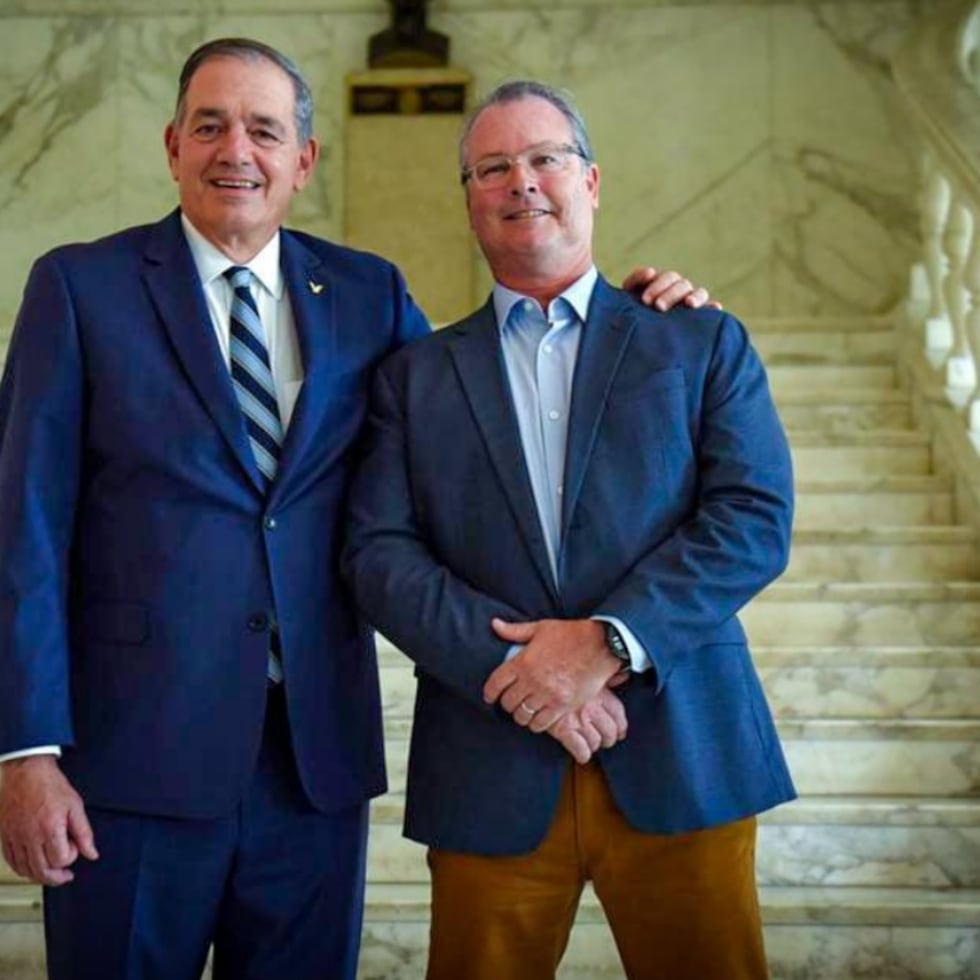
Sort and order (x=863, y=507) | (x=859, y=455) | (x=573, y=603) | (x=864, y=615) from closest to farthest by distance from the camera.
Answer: (x=573, y=603)
(x=864, y=615)
(x=863, y=507)
(x=859, y=455)

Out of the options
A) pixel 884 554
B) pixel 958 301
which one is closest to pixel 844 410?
pixel 958 301

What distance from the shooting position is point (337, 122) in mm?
7047

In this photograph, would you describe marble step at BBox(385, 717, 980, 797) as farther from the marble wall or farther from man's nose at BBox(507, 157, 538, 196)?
the marble wall

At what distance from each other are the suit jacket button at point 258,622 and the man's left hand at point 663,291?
71 centimetres

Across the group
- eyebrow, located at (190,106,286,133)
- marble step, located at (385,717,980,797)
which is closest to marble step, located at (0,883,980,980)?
marble step, located at (385,717,980,797)

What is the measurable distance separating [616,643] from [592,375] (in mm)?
403

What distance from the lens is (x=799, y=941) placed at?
2908 mm

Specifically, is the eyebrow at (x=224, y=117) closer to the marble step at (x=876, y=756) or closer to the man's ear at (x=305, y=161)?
the man's ear at (x=305, y=161)

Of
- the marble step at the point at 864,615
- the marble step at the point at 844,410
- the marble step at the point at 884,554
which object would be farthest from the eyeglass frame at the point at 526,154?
the marble step at the point at 844,410

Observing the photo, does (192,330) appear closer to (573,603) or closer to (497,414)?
(497,414)

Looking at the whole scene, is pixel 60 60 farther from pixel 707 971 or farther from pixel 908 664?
pixel 707 971

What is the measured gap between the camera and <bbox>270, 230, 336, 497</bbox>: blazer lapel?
2.03m

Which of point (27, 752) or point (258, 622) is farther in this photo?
point (258, 622)

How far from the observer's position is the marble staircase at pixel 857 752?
114 inches
